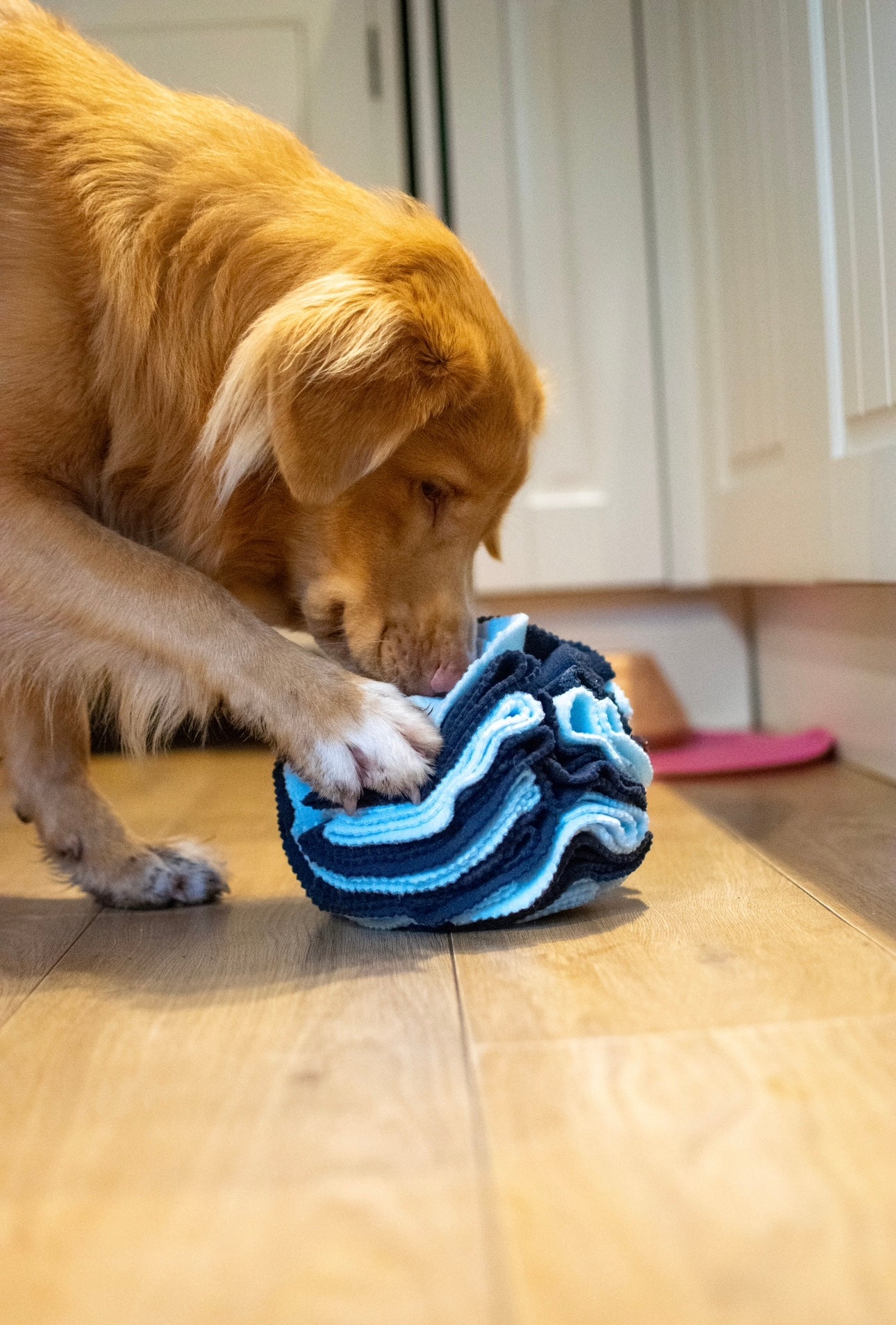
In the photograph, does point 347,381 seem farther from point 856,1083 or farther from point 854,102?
point 854,102

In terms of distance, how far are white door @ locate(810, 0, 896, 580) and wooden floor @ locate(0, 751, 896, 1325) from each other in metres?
0.74

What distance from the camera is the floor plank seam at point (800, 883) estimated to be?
1156 millimetres

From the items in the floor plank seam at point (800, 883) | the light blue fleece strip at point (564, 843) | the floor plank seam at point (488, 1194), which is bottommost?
the floor plank seam at point (488, 1194)

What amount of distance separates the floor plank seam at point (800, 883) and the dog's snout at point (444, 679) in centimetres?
45

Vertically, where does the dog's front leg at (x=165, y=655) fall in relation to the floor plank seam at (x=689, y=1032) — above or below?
above

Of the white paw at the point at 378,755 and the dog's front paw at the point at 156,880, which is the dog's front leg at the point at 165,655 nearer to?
the white paw at the point at 378,755

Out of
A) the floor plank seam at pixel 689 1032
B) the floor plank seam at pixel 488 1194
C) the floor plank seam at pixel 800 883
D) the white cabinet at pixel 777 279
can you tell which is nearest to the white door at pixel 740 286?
the white cabinet at pixel 777 279

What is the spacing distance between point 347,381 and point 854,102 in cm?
105

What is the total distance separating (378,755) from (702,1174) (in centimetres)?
65

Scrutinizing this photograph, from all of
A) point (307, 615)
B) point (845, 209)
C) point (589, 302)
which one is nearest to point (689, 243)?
point (589, 302)

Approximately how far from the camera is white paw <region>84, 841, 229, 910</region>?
1549 millimetres

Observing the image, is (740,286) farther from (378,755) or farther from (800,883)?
(378,755)

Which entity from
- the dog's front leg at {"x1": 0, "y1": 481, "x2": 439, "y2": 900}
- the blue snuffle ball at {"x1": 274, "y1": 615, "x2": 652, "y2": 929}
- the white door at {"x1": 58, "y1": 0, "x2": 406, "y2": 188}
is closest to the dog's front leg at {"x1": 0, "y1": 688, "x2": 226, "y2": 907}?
the dog's front leg at {"x1": 0, "y1": 481, "x2": 439, "y2": 900}

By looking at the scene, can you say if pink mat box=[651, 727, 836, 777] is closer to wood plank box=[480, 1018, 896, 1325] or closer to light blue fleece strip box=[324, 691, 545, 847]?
light blue fleece strip box=[324, 691, 545, 847]
